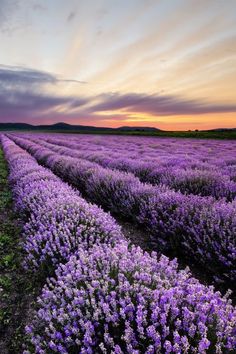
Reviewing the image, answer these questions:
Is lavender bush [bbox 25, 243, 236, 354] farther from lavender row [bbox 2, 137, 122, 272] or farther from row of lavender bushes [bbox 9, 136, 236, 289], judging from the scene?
row of lavender bushes [bbox 9, 136, 236, 289]

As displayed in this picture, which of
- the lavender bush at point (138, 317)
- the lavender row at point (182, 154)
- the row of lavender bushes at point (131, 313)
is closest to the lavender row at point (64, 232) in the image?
the row of lavender bushes at point (131, 313)

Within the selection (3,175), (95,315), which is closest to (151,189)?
(95,315)

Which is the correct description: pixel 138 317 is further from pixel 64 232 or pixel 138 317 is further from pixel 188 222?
pixel 188 222

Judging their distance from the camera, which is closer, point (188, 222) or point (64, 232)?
point (64, 232)

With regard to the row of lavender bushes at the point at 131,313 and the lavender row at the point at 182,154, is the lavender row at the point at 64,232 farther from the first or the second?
the lavender row at the point at 182,154

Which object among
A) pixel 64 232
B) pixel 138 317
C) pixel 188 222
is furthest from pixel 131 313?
pixel 188 222

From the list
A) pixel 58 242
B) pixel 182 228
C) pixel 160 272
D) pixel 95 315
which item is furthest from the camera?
pixel 182 228

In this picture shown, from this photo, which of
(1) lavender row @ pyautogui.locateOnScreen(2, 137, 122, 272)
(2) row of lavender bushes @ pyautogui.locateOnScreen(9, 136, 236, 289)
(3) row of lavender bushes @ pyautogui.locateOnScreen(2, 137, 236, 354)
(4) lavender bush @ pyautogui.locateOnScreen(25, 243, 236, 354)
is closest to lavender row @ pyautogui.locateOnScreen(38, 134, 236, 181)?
(2) row of lavender bushes @ pyautogui.locateOnScreen(9, 136, 236, 289)

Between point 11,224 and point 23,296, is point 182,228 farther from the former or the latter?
point 11,224

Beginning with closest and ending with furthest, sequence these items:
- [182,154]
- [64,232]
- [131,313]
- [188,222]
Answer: [131,313], [64,232], [188,222], [182,154]

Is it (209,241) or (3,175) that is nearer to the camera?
(209,241)

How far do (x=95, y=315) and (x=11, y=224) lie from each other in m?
4.26

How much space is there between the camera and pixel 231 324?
5.37ft

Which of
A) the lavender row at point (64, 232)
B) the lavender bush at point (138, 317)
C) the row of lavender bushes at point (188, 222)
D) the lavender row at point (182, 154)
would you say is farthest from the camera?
the lavender row at point (182, 154)
